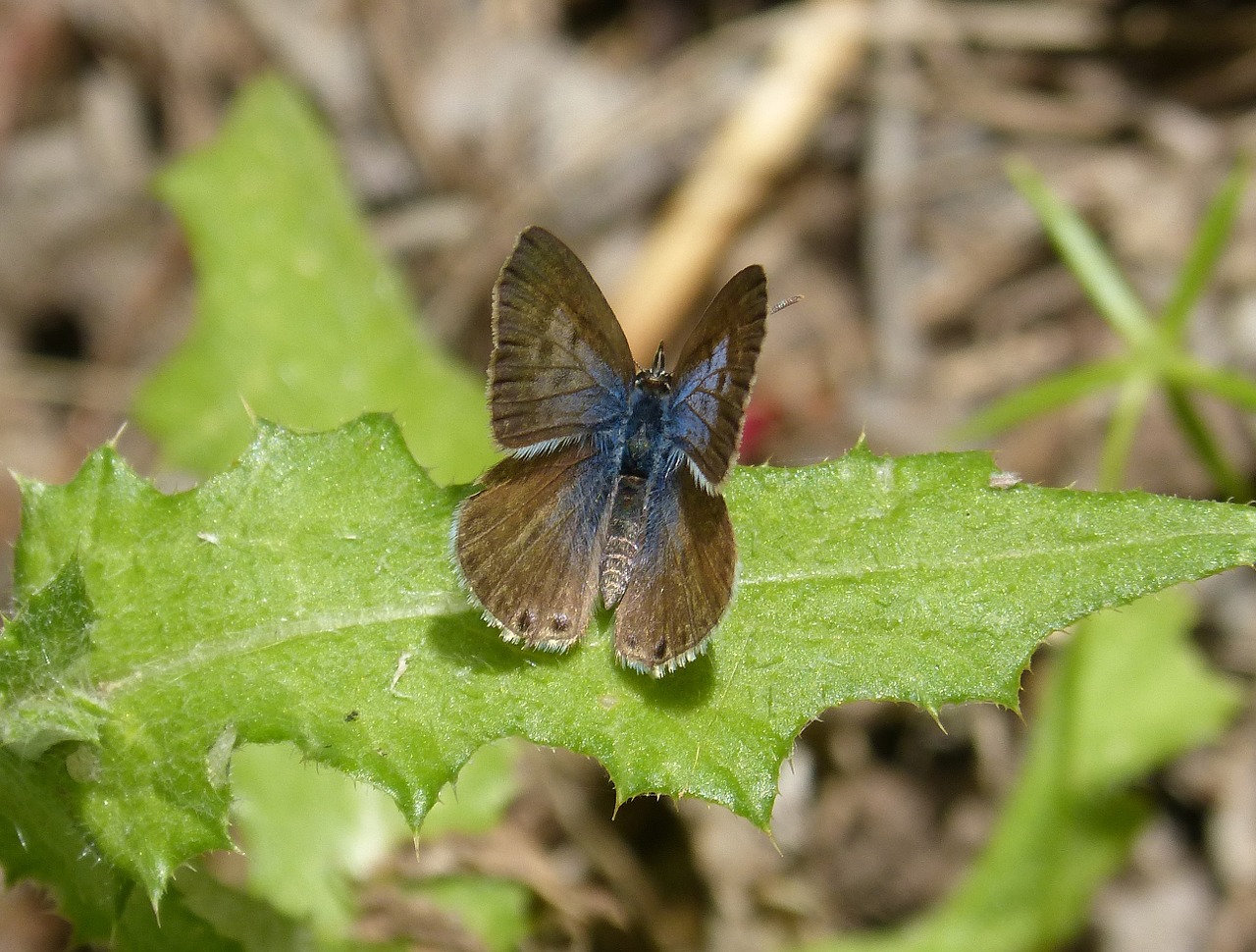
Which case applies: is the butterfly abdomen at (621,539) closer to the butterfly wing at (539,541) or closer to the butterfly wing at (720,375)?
the butterfly wing at (539,541)

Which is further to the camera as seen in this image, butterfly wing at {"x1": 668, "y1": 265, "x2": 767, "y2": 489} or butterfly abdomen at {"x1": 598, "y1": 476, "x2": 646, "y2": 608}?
A: butterfly abdomen at {"x1": 598, "y1": 476, "x2": 646, "y2": 608}

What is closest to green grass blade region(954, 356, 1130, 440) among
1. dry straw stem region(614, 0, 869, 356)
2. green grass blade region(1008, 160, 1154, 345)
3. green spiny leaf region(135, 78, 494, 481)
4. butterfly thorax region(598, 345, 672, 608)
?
green grass blade region(1008, 160, 1154, 345)

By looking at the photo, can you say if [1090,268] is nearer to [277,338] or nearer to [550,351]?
[550,351]

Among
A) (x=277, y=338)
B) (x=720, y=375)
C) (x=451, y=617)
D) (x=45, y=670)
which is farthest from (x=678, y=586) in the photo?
(x=277, y=338)

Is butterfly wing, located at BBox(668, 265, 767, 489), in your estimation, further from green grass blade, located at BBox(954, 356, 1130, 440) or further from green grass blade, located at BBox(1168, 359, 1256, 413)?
green grass blade, located at BBox(1168, 359, 1256, 413)

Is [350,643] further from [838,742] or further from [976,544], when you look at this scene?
[838,742]
